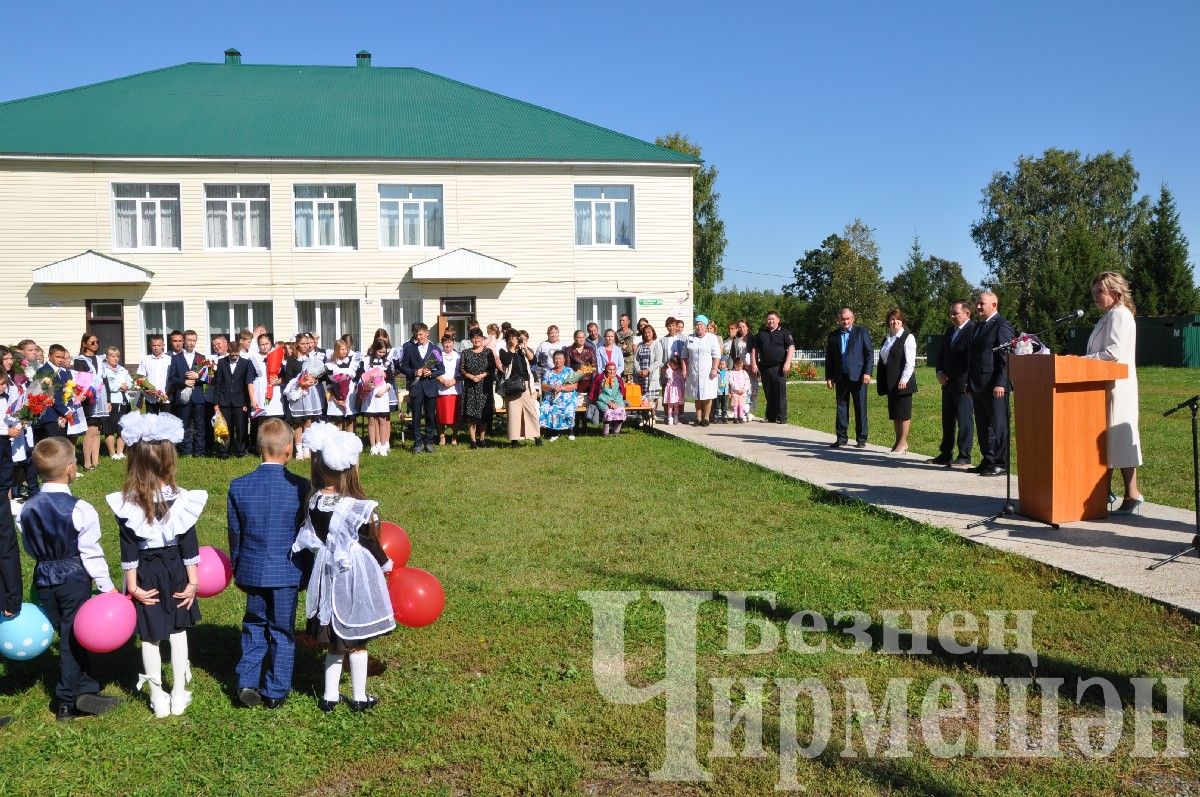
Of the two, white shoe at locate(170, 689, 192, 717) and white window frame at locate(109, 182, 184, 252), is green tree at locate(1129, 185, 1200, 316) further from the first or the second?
white shoe at locate(170, 689, 192, 717)

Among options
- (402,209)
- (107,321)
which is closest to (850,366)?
(402,209)

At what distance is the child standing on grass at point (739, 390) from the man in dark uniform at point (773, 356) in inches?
10.8

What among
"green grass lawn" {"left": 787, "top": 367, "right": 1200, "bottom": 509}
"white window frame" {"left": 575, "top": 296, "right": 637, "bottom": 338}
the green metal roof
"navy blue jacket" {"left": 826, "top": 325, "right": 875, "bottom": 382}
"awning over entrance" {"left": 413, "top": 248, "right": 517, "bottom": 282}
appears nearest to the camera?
"green grass lawn" {"left": 787, "top": 367, "right": 1200, "bottom": 509}

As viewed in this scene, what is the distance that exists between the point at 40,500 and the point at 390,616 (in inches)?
76.8

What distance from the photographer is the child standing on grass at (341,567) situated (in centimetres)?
521

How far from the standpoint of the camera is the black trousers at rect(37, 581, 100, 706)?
5379mm

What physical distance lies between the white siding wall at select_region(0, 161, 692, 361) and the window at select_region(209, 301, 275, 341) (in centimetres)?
30

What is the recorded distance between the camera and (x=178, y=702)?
211 inches

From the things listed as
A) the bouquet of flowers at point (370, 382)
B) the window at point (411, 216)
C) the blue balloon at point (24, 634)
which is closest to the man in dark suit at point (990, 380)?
the bouquet of flowers at point (370, 382)

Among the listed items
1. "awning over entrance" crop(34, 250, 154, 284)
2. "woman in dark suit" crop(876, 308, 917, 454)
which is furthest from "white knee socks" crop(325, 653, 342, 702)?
"awning over entrance" crop(34, 250, 154, 284)

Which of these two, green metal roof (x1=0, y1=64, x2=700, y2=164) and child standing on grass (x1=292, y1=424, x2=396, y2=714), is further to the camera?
green metal roof (x1=0, y1=64, x2=700, y2=164)

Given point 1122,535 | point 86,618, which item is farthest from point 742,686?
point 1122,535

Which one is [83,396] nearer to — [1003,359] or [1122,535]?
[1003,359]

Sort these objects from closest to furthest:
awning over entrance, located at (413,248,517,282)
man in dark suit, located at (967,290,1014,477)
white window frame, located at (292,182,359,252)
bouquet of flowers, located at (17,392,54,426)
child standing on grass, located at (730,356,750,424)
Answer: bouquet of flowers, located at (17,392,54,426)
man in dark suit, located at (967,290,1014,477)
child standing on grass, located at (730,356,750,424)
awning over entrance, located at (413,248,517,282)
white window frame, located at (292,182,359,252)
